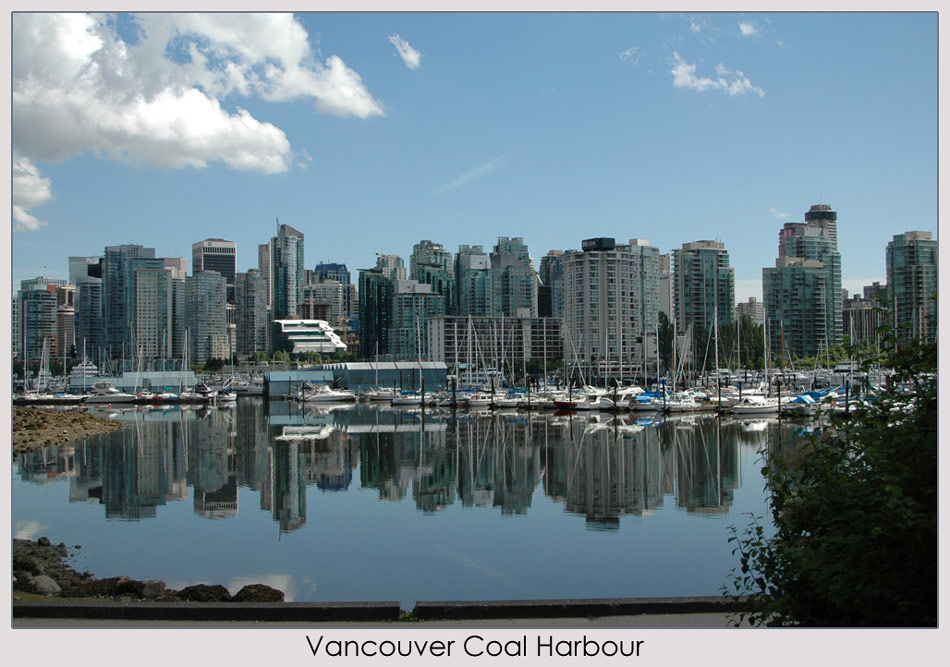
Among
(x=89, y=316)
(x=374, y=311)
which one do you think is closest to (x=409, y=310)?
(x=374, y=311)

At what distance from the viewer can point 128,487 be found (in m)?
27.4

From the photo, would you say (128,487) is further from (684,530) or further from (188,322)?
(188,322)

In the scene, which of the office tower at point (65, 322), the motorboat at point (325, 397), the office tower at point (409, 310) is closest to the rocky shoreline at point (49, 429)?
the motorboat at point (325, 397)

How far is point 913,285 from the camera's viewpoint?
26.8 m

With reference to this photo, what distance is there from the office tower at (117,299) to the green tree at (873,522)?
6590 inches

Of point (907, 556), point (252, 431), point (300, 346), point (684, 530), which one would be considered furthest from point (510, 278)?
point (907, 556)

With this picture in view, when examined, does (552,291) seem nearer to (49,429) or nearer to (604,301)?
(604,301)

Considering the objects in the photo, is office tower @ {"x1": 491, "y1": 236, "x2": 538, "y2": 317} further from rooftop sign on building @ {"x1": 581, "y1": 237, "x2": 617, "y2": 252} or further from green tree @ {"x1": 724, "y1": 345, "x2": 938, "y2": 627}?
green tree @ {"x1": 724, "y1": 345, "x2": 938, "y2": 627}

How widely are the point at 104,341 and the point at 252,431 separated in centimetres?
12236

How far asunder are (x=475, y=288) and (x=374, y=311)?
23135 mm

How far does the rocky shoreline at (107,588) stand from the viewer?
1255 centimetres

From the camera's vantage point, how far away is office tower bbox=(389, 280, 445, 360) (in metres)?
177

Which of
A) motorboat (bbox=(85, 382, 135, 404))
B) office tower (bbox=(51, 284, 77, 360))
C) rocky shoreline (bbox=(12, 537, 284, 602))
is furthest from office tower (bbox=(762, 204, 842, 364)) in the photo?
rocky shoreline (bbox=(12, 537, 284, 602))

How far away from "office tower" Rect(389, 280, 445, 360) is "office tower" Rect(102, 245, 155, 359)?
49841 millimetres
